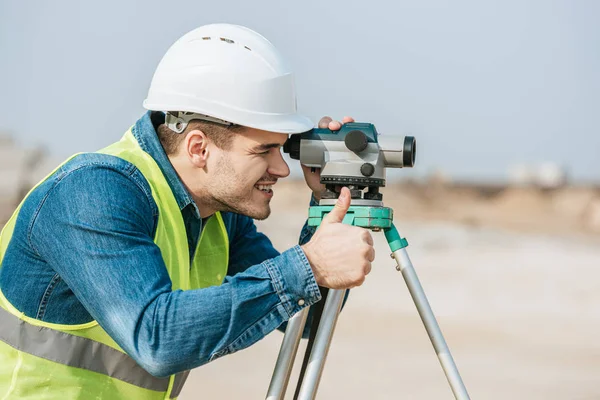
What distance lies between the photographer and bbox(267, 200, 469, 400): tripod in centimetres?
255

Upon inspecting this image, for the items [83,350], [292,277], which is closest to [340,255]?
[292,277]

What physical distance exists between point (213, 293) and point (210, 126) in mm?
641

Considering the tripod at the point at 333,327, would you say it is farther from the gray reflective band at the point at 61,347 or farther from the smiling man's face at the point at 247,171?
the gray reflective band at the point at 61,347

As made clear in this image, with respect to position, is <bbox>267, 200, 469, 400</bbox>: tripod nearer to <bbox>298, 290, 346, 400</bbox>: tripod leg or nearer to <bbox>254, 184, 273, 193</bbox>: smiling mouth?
<bbox>298, 290, 346, 400</bbox>: tripod leg

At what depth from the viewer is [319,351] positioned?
8.44ft

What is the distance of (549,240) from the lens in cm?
1321

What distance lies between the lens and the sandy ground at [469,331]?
21.4ft

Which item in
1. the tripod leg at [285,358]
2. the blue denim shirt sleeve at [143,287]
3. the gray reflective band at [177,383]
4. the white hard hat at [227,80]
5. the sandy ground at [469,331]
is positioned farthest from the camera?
the sandy ground at [469,331]

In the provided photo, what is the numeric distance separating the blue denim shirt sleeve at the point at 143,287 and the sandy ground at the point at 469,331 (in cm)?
387

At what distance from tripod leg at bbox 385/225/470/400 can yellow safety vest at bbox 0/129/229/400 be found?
66 centimetres

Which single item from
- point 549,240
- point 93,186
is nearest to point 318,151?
point 93,186

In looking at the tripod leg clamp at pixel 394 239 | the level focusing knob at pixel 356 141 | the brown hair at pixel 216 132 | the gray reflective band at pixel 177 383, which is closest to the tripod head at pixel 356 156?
the level focusing knob at pixel 356 141

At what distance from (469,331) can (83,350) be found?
6023mm

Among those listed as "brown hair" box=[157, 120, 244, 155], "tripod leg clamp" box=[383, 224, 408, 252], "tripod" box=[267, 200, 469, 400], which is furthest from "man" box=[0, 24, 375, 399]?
"tripod leg clamp" box=[383, 224, 408, 252]
